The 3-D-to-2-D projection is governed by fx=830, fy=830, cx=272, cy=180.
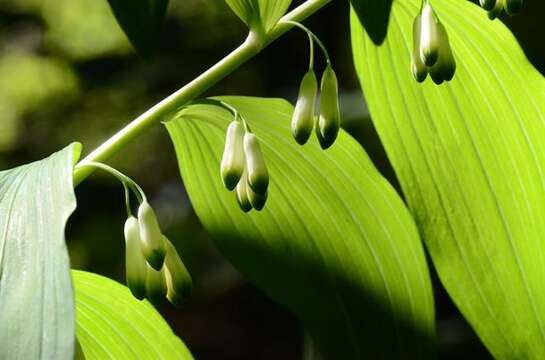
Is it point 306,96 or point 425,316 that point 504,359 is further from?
point 306,96

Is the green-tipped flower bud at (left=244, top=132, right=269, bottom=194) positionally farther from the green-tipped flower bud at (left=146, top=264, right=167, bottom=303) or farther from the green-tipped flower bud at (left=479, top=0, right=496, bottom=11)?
the green-tipped flower bud at (left=479, top=0, right=496, bottom=11)

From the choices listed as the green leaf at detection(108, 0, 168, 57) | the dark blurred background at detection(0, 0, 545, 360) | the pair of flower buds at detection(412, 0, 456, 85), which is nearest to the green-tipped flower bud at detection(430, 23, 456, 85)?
the pair of flower buds at detection(412, 0, 456, 85)

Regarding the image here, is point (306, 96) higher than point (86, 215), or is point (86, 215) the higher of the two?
point (306, 96)

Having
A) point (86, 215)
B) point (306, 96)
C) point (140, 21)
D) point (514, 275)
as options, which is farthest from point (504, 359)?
point (86, 215)

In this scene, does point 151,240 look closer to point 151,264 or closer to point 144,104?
point 151,264

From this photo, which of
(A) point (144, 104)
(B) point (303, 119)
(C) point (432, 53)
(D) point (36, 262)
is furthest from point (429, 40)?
(A) point (144, 104)

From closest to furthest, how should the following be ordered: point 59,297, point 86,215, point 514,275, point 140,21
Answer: point 59,297 < point 140,21 < point 514,275 < point 86,215

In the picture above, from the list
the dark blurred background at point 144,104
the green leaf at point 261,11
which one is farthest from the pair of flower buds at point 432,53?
the dark blurred background at point 144,104
